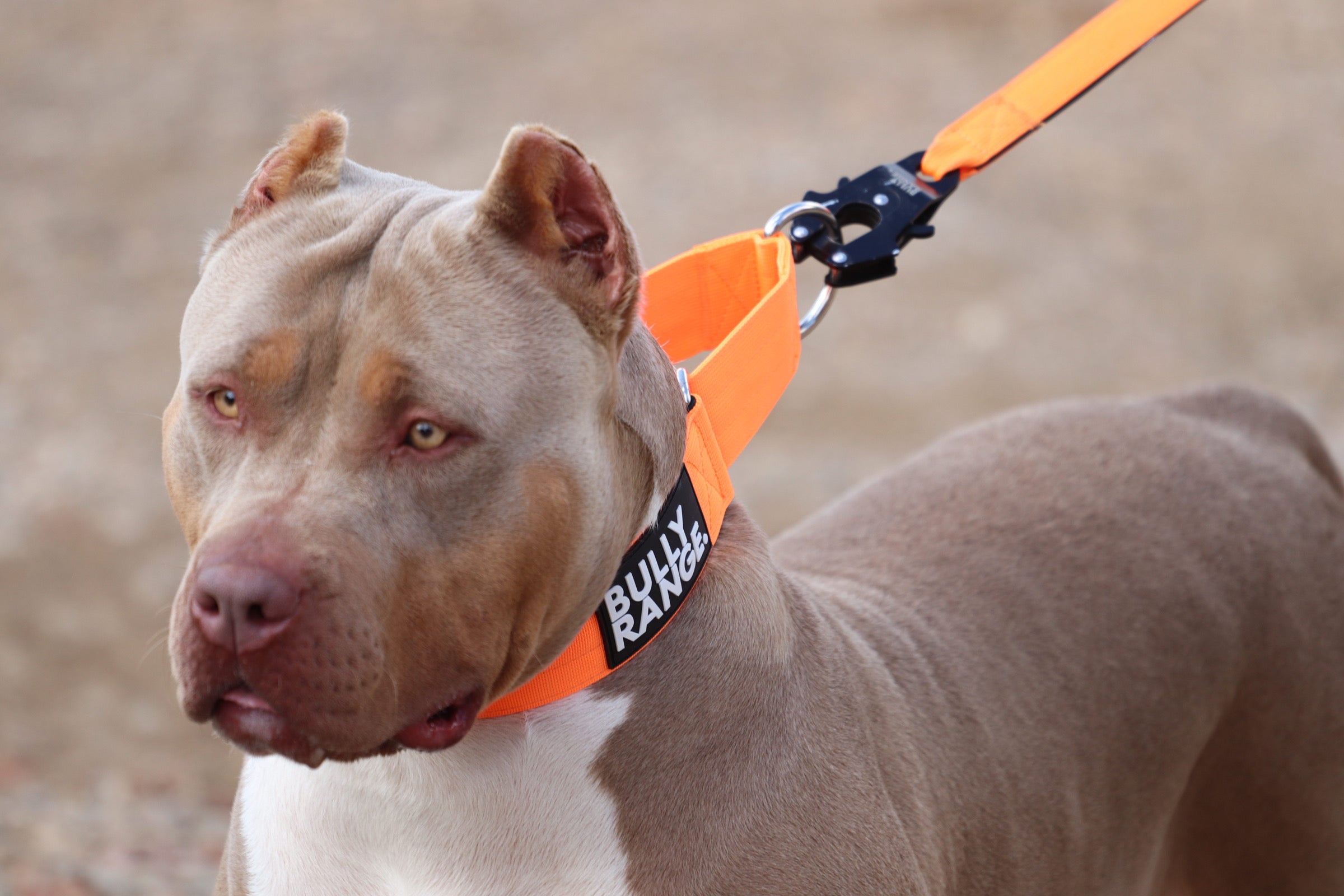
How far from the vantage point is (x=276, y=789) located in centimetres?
245

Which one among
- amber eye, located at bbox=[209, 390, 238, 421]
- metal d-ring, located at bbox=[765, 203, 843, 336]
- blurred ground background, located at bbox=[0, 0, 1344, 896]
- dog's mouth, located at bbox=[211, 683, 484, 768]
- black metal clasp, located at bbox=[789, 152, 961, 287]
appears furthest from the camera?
blurred ground background, located at bbox=[0, 0, 1344, 896]

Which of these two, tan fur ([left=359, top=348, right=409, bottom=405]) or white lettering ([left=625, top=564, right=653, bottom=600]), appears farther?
white lettering ([left=625, top=564, right=653, bottom=600])

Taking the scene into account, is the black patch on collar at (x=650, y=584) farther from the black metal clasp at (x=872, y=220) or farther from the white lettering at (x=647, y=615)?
the black metal clasp at (x=872, y=220)

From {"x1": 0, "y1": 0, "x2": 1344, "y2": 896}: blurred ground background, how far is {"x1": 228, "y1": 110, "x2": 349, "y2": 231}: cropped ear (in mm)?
3229

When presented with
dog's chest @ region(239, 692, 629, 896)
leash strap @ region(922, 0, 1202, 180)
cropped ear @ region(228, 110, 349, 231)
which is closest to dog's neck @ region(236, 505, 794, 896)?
dog's chest @ region(239, 692, 629, 896)

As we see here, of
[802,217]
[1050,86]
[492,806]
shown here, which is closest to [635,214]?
[1050,86]

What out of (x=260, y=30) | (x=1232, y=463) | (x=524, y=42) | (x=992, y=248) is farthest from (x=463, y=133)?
(x=1232, y=463)

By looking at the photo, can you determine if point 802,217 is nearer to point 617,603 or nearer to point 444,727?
point 617,603

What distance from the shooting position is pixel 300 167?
2.42 metres

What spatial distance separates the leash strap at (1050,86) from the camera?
3.45 metres

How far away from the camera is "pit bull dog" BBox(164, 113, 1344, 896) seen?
6.64 feet

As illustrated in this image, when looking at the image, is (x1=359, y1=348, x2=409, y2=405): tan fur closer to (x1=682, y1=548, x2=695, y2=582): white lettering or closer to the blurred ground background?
(x1=682, y1=548, x2=695, y2=582): white lettering

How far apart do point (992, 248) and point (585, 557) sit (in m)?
9.32

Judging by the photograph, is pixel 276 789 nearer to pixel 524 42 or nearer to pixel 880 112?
pixel 880 112
